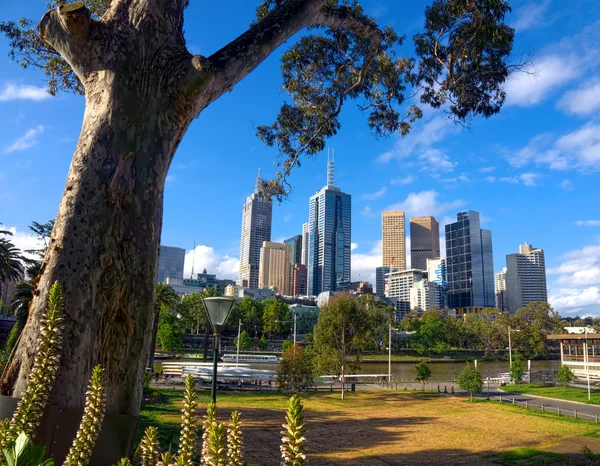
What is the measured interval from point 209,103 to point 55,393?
386 cm

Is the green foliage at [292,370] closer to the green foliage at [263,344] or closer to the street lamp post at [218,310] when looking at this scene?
the street lamp post at [218,310]

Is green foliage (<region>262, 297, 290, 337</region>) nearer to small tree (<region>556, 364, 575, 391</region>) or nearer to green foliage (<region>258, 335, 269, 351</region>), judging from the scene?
green foliage (<region>258, 335, 269, 351</region>)

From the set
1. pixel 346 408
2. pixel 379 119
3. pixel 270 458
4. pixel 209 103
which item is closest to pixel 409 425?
pixel 346 408

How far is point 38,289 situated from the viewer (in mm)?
4242

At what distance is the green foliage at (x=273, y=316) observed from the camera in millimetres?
96562

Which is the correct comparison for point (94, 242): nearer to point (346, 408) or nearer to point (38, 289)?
point (38, 289)

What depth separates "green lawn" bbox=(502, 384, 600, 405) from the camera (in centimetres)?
3497

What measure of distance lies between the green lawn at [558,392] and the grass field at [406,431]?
993cm

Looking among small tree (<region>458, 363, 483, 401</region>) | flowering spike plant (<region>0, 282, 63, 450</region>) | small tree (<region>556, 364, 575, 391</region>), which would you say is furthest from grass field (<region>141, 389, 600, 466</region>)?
small tree (<region>556, 364, 575, 391</region>)

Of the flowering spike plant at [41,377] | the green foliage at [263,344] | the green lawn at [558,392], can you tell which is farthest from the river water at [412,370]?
the flowering spike plant at [41,377]

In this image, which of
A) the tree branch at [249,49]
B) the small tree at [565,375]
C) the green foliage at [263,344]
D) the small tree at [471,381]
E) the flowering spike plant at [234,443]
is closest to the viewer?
the flowering spike plant at [234,443]

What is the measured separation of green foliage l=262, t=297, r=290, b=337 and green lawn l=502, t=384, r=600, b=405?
56.2m

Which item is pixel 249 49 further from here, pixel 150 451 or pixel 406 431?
pixel 406 431

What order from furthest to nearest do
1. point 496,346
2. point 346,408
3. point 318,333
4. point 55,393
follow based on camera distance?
point 496,346
point 318,333
point 346,408
point 55,393
